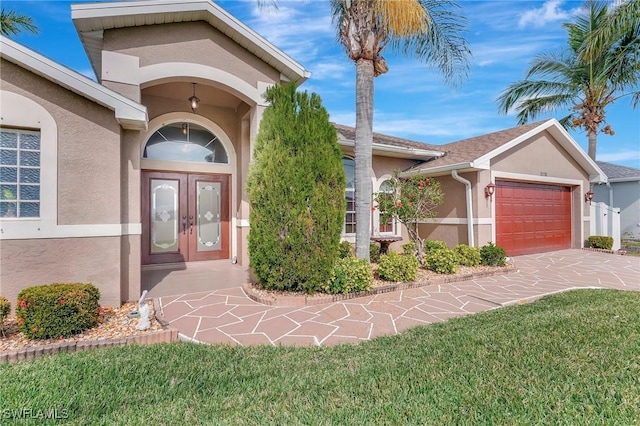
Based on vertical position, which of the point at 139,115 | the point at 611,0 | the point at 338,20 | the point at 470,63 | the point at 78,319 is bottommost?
the point at 78,319

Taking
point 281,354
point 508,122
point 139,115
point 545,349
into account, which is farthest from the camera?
point 508,122

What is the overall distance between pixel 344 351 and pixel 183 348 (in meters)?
2.05

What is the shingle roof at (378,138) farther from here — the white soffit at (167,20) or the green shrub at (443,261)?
the green shrub at (443,261)

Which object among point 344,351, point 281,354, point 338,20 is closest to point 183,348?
point 281,354

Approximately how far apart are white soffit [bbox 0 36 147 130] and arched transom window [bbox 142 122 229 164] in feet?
10.8

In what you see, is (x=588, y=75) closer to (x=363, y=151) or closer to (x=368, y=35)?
(x=368, y=35)

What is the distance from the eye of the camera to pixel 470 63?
851 cm

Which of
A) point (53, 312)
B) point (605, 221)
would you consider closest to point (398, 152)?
point (53, 312)

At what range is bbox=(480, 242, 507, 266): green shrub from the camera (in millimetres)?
8695

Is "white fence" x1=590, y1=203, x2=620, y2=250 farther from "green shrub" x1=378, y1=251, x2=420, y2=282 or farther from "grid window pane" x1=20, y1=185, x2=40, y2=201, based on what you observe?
"grid window pane" x1=20, y1=185, x2=40, y2=201

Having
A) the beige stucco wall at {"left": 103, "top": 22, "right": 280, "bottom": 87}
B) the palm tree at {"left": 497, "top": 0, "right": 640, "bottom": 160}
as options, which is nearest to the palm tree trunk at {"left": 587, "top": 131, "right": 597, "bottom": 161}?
the palm tree at {"left": 497, "top": 0, "right": 640, "bottom": 160}

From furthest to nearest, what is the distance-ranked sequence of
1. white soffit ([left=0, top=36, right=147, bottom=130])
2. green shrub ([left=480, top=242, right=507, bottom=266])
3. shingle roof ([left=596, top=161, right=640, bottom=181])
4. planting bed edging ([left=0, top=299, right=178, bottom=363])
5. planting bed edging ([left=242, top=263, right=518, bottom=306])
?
1. shingle roof ([left=596, top=161, right=640, bottom=181])
2. green shrub ([left=480, top=242, right=507, bottom=266])
3. planting bed edging ([left=242, top=263, right=518, bottom=306])
4. white soffit ([left=0, top=36, right=147, bottom=130])
5. planting bed edging ([left=0, top=299, right=178, bottom=363])

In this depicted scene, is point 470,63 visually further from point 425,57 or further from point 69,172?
point 69,172

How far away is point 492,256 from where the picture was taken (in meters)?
8.69
